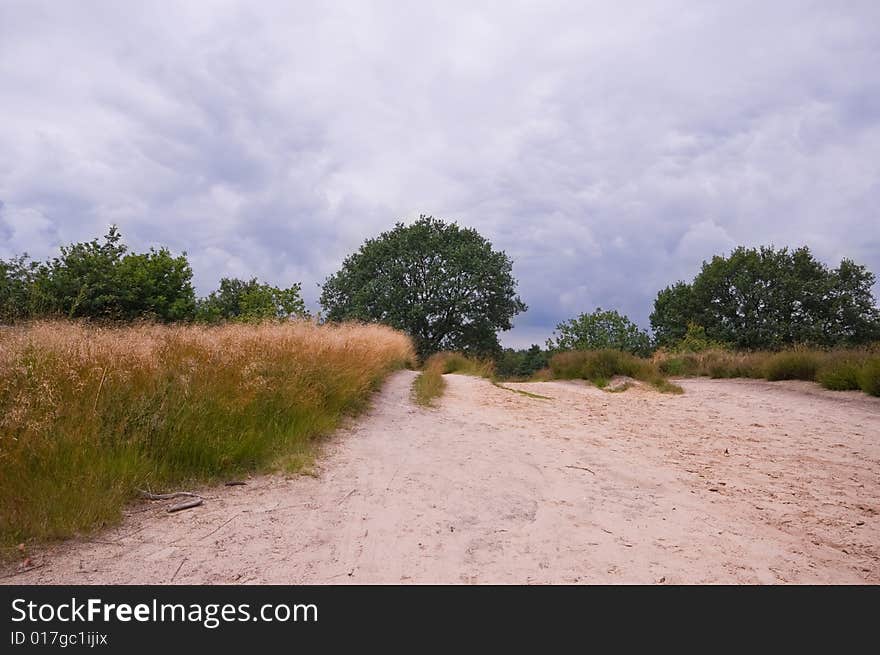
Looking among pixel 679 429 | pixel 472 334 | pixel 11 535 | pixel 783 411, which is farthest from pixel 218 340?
pixel 472 334

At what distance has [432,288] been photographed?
29.6m

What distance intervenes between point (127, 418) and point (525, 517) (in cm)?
327

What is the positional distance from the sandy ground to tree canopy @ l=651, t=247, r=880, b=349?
96.3 ft

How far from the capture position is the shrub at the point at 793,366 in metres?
12.6

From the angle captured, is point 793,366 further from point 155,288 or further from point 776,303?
point 776,303

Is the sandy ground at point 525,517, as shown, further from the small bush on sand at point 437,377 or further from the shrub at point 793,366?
the shrub at point 793,366

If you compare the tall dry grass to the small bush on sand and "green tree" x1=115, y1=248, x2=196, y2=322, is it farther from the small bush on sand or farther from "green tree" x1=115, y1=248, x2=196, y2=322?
"green tree" x1=115, y1=248, x2=196, y2=322

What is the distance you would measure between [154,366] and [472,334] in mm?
26732

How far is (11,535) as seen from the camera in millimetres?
2721

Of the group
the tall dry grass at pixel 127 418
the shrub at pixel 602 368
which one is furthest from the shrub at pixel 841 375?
the tall dry grass at pixel 127 418

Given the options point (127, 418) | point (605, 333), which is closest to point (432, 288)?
point (605, 333)

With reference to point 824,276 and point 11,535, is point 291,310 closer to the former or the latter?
point 11,535

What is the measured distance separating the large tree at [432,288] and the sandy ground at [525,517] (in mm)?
23378

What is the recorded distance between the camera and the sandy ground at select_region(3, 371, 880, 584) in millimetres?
2512
